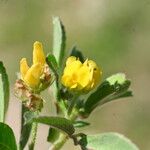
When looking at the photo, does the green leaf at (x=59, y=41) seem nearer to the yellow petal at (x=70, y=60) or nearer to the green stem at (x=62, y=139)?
the yellow petal at (x=70, y=60)

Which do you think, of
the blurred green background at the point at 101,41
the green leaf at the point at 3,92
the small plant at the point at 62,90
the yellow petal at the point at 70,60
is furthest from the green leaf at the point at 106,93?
the blurred green background at the point at 101,41

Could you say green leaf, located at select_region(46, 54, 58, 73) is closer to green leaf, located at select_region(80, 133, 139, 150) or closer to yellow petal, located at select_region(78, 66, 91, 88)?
yellow petal, located at select_region(78, 66, 91, 88)

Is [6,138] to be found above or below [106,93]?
below

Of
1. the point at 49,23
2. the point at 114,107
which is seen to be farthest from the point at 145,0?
the point at 114,107

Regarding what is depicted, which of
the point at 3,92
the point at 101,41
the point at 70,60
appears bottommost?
the point at 3,92

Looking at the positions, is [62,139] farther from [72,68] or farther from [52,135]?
[72,68]

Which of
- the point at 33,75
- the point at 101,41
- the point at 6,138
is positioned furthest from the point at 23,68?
the point at 101,41

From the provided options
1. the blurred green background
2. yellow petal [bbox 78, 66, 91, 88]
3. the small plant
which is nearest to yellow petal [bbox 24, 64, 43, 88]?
the small plant
